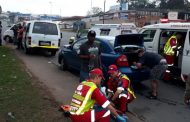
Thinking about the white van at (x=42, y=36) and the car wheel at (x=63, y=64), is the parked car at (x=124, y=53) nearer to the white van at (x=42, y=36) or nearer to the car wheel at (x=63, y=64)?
the car wheel at (x=63, y=64)

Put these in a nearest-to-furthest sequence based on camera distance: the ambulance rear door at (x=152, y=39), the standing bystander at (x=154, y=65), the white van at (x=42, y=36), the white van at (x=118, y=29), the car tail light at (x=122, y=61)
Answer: the standing bystander at (x=154, y=65), the car tail light at (x=122, y=61), the ambulance rear door at (x=152, y=39), the white van at (x=118, y=29), the white van at (x=42, y=36)

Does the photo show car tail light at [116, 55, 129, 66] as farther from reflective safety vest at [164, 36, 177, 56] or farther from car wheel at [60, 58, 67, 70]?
car wheel at [60, 58, 67, 70]

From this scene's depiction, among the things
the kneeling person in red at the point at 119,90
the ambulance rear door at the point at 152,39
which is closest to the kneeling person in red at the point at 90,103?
the kneeling person in red at the point at 119,90

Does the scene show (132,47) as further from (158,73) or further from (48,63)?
(48,63)

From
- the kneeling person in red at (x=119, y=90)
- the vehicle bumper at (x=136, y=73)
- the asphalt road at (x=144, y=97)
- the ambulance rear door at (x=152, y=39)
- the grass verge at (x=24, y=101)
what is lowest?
the asphalt road at (x=144, y=97)

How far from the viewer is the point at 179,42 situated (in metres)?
12.0

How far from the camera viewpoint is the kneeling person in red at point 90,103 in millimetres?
4918

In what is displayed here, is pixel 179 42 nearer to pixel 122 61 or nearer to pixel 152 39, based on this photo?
pixel 152 39

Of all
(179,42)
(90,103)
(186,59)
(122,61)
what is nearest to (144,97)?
(122,61)

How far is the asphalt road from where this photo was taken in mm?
8070

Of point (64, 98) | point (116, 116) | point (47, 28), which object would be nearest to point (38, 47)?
point (47, 28)

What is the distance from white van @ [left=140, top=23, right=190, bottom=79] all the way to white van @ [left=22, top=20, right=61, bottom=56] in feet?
20.7

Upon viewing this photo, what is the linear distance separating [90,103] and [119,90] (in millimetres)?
1709

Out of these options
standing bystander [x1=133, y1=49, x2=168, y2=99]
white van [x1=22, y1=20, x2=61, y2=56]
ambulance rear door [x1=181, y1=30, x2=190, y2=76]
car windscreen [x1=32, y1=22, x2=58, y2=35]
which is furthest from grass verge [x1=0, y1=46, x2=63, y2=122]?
car windscreen [x1=32, y1=22, x2=58, y2=35]
